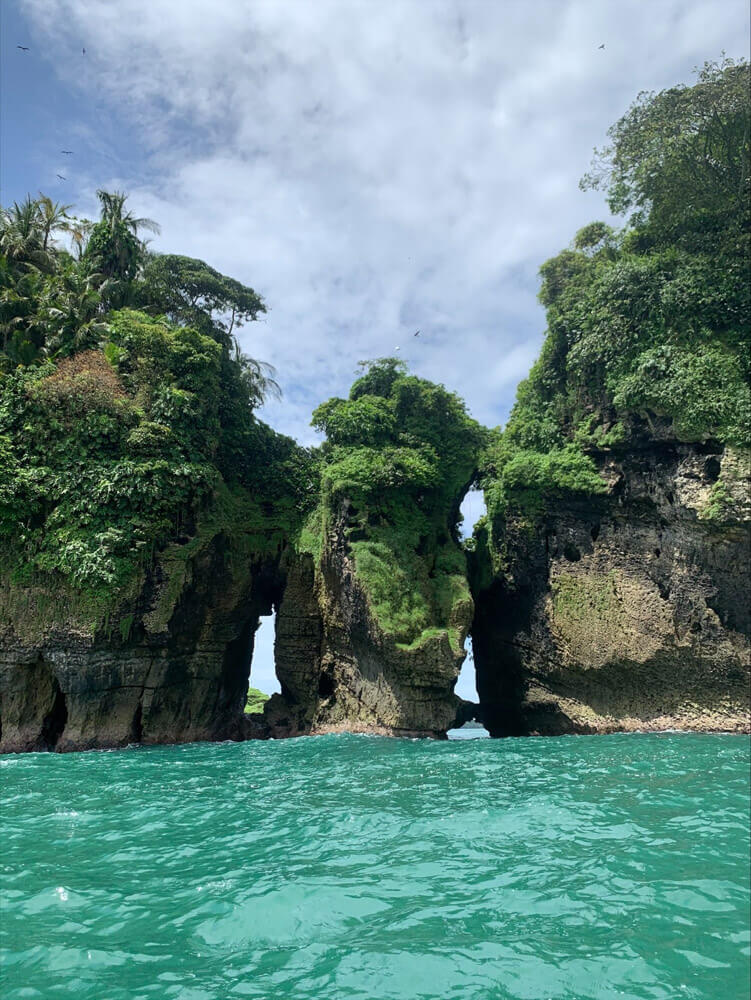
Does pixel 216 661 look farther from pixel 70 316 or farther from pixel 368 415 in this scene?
pixel 70 316

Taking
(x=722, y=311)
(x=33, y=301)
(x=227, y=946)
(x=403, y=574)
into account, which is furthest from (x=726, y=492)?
(x=33, y=301)

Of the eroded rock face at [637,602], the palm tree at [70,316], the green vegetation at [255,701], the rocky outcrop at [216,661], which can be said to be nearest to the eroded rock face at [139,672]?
the rocky outcrop at [216,661]

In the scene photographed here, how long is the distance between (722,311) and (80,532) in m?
20.6

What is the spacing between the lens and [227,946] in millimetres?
4824

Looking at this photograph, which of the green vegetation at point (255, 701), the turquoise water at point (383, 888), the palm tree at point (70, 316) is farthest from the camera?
the green vegetation at point (255, 701)

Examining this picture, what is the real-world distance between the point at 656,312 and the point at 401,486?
398 inches

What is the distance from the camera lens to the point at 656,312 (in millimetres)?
19281

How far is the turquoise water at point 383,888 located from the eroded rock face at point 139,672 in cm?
733

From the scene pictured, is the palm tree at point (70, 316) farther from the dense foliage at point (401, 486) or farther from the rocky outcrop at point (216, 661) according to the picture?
the dense foliage at point (401, 486)

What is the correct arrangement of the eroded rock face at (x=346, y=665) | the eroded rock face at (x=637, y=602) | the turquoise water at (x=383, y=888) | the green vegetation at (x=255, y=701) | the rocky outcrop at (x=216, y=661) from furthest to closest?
the green vegetation at (x=255, y=701)
the eroded rock face at (x=346, y=665)
the rocky outcrop at (x=216, y=661)
the eroded rock face at (x=637, y=602)
the turquoise water at (x=383, y=888)

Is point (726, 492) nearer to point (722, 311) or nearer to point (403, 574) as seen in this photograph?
point (722, 311)

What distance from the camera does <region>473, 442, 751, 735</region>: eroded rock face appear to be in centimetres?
1758

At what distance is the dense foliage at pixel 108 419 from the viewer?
18312 millimetres

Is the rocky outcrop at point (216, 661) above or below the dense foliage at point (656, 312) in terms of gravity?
below
